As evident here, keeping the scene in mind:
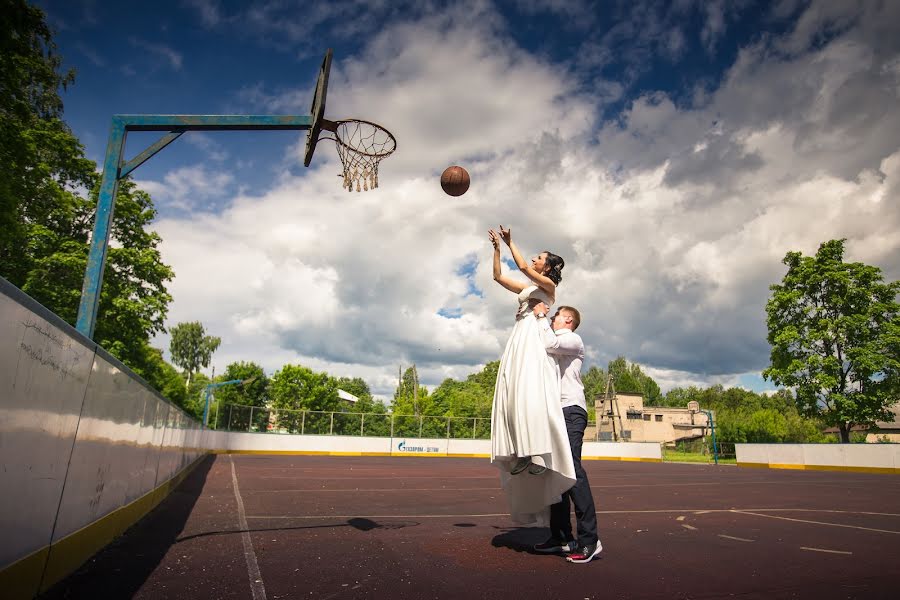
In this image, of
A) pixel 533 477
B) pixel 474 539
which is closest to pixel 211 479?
pixel 474 539

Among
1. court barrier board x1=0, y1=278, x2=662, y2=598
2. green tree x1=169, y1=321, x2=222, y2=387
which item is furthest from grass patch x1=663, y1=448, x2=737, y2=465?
green tree x1=169, y1=321, x2=222, y2=387

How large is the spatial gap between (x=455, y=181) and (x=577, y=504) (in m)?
3.80

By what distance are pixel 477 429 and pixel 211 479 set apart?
2898 centimetres

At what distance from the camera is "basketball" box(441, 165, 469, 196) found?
20.4 feet

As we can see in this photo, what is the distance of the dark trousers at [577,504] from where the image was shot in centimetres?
416

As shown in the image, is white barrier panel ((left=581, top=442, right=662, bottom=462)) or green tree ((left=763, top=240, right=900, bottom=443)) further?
white barrier panel ((left=581, top=442, right=662, bottom=462))

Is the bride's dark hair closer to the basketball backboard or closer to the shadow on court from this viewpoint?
the shadow on court

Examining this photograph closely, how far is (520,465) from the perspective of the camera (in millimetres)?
→ 4320

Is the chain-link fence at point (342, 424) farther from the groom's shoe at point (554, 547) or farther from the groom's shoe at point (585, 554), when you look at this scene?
the groom's shoe at point (585, 554)

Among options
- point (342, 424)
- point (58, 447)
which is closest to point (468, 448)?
point (342, 424)

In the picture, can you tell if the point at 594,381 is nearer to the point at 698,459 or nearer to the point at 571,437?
the point at 698,459

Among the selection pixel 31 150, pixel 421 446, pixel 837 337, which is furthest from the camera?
pixel 421 446

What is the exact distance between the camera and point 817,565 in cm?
407

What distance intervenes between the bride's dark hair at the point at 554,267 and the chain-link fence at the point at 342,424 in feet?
106
